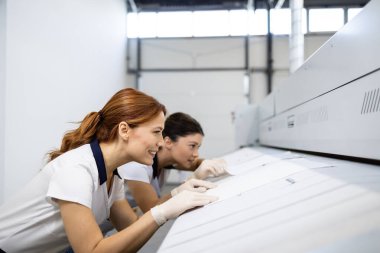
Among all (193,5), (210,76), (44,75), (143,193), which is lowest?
(143,193)

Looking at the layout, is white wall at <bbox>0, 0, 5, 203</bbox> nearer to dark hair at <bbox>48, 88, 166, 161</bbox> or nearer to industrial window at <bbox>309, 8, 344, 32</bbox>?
dark hair at <bbox>48, 88, 166, 161</bbox>

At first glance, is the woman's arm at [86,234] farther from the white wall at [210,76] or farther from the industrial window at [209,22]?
the industrial window at [209,22]

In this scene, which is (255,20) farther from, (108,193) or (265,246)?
(265,246)

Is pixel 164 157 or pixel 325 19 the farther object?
pixel 325 19

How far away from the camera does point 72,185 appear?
2.85 ft

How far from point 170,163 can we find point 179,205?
0.98 meters

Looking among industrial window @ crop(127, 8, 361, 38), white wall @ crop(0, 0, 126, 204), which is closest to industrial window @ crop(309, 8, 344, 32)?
industrial window @ crop(127, 8, 361, 38)

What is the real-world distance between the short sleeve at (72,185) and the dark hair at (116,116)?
0.61 ft

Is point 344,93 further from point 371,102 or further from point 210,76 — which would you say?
point 210,76

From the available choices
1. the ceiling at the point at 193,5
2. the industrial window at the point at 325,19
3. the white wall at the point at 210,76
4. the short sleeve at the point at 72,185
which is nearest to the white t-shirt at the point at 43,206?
the short sleeve at the point at 72,185

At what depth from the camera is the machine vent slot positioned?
0.72 metres

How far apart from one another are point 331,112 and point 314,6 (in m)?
5.20

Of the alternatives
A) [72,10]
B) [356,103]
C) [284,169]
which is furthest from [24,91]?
[356,103]

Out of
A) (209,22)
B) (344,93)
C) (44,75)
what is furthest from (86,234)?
(209,22)
